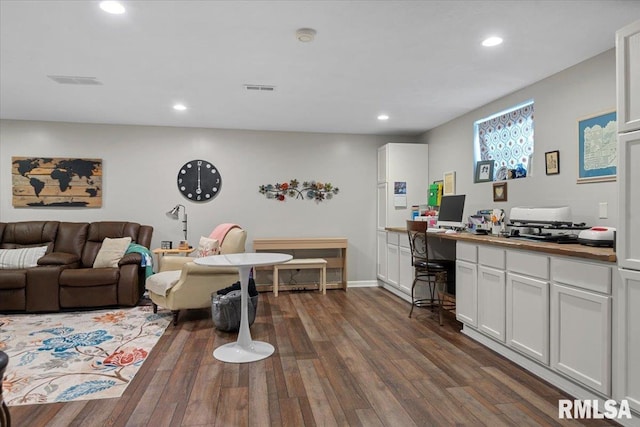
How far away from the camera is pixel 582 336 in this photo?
7.66 ft

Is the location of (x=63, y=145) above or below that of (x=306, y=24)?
below

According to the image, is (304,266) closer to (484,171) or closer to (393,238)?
(393,238)

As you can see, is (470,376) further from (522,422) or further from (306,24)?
(306,24)

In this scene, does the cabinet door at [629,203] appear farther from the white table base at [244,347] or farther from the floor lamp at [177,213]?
the floor lamp at [177,213]

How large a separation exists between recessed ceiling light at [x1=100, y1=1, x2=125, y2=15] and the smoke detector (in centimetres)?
107

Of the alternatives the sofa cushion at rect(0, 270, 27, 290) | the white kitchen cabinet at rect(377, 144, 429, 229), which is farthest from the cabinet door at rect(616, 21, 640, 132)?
the sofa cushion at rect(0, 270, 27, 290)

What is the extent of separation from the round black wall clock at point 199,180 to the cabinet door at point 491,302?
3.79 metres

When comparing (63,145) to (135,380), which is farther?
(63,145)

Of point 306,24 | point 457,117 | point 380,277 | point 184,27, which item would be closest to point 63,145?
point 184,27

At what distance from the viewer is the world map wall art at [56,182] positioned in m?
5.18

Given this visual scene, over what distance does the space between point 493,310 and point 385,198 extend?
2.76m

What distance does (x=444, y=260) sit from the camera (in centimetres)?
427

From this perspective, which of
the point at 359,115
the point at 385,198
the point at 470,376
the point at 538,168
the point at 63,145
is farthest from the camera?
the point at 385,198

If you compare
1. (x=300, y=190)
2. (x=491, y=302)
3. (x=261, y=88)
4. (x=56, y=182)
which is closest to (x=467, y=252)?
(x=491, y=302)
